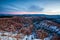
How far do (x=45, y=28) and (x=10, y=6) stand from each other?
58cm

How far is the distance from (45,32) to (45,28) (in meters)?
0.06

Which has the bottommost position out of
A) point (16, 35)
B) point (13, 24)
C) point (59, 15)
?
point (16, 35)

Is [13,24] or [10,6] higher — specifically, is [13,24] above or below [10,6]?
below

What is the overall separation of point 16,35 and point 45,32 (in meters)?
0.40

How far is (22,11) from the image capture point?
179 cm

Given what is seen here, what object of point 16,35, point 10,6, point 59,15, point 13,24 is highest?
point 10,6

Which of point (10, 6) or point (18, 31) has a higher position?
point (10, 6)

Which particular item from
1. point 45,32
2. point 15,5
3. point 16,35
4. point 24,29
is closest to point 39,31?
point 45,32

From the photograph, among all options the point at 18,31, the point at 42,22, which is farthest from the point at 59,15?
the point at 18,31

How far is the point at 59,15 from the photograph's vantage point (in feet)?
5.82

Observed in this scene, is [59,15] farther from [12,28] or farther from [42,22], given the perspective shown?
[12,28]

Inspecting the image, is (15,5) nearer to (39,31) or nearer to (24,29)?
(24,29)

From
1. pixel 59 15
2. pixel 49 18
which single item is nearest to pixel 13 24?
pixel 49 18

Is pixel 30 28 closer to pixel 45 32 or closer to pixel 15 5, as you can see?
pixel 45 32
